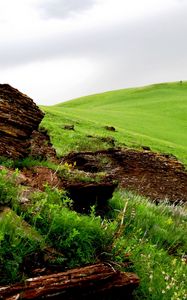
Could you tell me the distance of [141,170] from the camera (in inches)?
615

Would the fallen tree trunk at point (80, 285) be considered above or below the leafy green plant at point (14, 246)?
below

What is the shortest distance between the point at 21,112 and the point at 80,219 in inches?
225

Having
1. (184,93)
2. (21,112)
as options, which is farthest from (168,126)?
(21,112)

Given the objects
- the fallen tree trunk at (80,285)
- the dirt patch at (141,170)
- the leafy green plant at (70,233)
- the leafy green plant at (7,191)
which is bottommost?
the dirt patch at (141,170)

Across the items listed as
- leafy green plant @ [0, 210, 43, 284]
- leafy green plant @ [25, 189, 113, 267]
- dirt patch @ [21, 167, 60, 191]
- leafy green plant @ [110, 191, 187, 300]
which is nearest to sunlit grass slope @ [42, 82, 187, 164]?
dirt patch @ [21, 167, 60, 191]

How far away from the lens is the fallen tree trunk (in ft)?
17.9

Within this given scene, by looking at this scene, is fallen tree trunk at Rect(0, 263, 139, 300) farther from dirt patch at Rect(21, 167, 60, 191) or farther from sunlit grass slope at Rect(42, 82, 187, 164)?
sunlit grass slope at Rect(42, 82, 187, 164)

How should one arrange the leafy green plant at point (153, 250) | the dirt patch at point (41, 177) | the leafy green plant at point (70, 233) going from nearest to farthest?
the leafy green plant at point (70, 233), the leafy green plant at point (153, 250), the dirt patch at point (41, 177)

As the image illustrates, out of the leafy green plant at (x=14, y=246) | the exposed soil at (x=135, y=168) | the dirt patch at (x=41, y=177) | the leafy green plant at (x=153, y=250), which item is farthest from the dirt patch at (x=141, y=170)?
the leafy green plant at (x=14, y=246)

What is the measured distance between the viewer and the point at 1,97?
11773mm

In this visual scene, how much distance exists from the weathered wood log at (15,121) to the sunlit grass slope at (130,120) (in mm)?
6412

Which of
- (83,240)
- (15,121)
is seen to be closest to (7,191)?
(83,240)

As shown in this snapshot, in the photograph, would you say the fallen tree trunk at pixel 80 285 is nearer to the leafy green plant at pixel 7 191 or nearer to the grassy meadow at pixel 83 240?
the grassy meadow at pixel 83 240

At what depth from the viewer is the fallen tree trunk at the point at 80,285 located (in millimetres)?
5461
